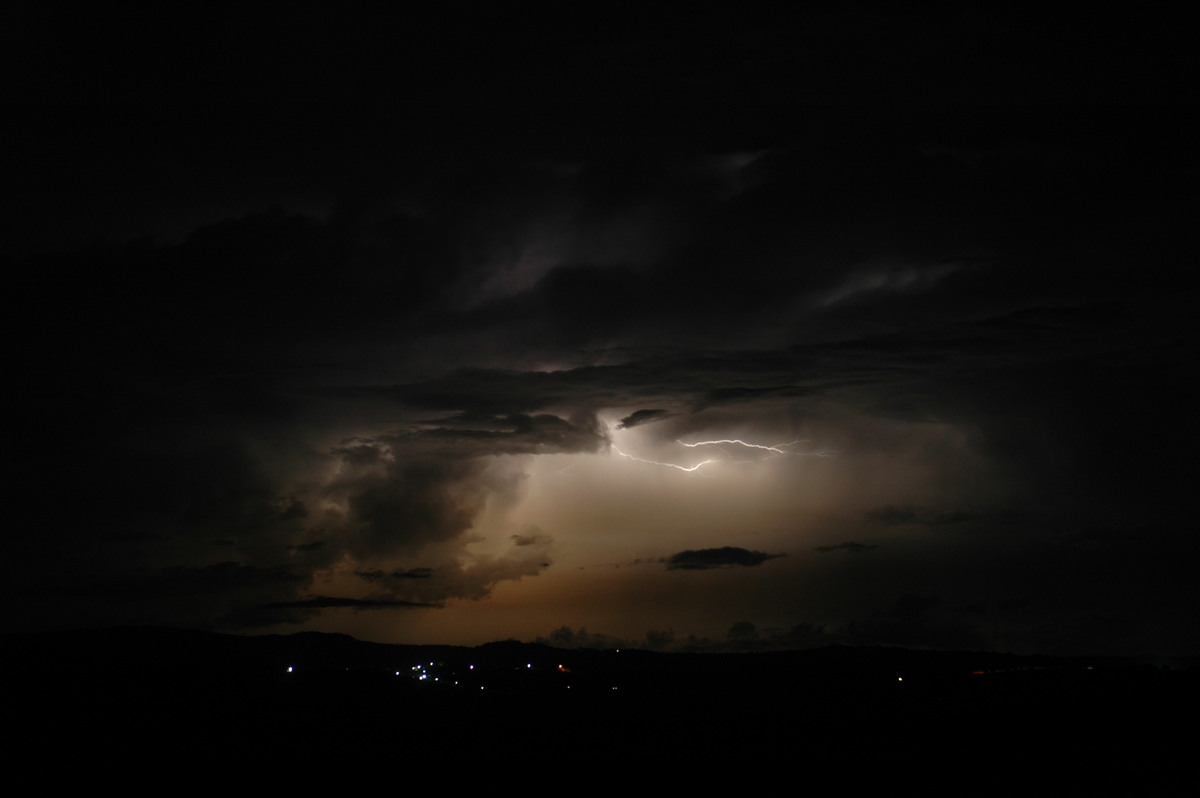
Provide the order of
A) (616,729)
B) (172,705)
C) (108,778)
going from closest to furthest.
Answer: (108,778) < (616,729) < (172,705)

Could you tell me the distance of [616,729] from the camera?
72.3 meters

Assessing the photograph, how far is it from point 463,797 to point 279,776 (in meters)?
12.5

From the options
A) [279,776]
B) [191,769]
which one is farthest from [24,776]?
[279,776]

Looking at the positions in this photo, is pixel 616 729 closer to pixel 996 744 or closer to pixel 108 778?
pixel 996 744

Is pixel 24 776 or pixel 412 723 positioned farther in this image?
pixel 412 723

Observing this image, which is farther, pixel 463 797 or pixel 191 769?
pixel 191 769

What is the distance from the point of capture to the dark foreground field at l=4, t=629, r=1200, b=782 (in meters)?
54.4

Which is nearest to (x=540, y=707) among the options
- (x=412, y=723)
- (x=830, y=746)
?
(x=412, y=723)

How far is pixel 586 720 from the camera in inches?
3083

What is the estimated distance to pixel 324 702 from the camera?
88750mm

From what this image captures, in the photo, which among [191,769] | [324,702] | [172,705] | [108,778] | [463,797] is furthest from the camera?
[324,702]

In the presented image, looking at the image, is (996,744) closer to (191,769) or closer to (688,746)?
(688,746)

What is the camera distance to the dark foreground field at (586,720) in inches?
2143

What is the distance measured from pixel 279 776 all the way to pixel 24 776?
1253 centimetres
